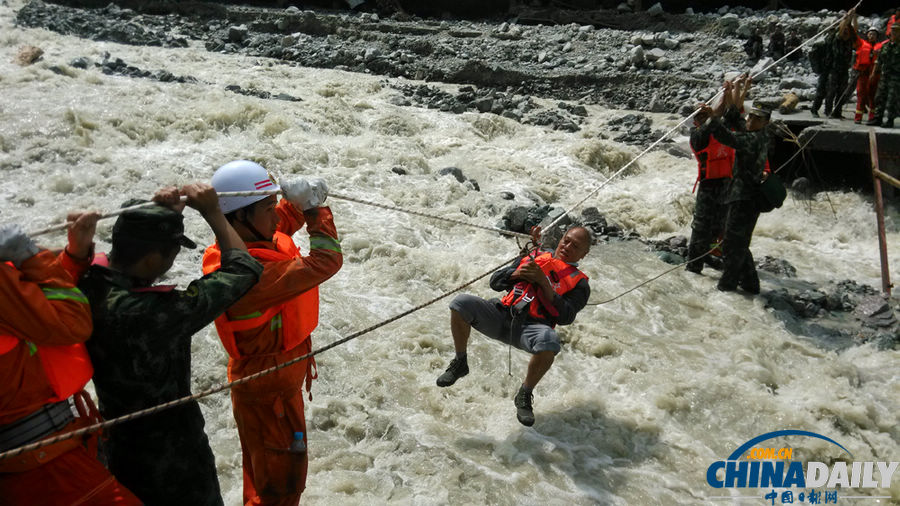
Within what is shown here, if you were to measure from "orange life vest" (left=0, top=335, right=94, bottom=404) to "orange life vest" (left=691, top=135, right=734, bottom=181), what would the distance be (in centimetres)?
616

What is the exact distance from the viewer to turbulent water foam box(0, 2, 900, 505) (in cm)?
438

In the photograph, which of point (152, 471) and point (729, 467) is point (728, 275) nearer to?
point (729, 467)

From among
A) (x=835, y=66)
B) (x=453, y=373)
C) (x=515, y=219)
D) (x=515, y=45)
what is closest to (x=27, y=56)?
(x=515, y=219)

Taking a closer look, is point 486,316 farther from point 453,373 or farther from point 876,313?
point 876,313

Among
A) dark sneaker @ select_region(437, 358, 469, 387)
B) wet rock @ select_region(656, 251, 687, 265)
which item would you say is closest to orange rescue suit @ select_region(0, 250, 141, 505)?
dark sneaker @ select_region(437, 358, 469, 387)

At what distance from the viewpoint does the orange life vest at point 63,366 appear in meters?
2.11

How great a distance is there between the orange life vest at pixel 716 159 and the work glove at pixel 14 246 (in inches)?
247

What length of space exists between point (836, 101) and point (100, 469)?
36.2 feet

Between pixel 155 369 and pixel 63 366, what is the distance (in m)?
0.29

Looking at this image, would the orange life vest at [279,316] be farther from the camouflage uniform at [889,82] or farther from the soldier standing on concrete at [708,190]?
the camouflage uniform at [889,82]

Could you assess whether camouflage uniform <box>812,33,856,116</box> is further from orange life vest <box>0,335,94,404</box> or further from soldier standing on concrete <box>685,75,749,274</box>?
orange life vest <box>0,335,94,404</box>

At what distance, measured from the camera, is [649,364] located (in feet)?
18.4

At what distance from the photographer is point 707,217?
7.30 meters

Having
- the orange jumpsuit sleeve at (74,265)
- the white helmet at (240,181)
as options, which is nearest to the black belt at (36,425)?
the orange jumpsuit sleeve at (74,265)
